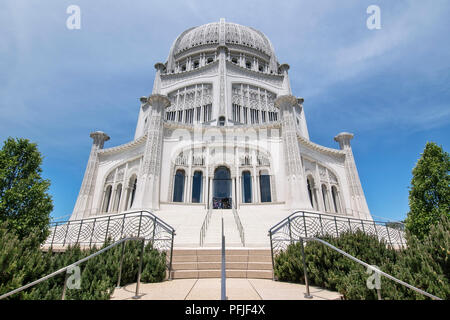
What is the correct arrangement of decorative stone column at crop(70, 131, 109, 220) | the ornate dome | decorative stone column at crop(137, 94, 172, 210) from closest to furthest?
decorative stone column at crop(137, 94, 172, 210) → decorative stone column at crop(70, 131, 109, 220) → the ornate dome

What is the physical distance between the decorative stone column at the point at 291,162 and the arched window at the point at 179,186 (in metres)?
8.05

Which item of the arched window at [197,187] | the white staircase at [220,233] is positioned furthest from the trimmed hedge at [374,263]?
the arched window at [197,187]

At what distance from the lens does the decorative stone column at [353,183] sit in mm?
19127

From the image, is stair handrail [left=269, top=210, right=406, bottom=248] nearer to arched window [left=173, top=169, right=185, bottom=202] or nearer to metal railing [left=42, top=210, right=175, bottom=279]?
metal railing [left=42, top=210, right=175, bottom=279]

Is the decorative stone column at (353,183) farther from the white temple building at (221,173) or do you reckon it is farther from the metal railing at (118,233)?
the metal railing at (118,233)

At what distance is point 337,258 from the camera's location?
5145 millimetres

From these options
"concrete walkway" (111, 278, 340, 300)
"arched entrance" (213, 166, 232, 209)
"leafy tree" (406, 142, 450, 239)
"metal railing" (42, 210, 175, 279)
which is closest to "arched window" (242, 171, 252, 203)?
"arched entrance" (213, 166, 232, 209)

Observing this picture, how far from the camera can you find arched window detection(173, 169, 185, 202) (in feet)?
55.7

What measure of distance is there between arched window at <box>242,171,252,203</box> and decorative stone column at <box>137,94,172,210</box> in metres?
6.46

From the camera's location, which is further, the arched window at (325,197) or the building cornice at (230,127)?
the arched window at (325,197)
